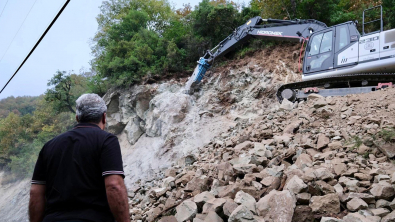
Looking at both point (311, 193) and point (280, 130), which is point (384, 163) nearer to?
point (311, 193)

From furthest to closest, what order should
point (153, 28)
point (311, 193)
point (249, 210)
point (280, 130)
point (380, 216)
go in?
point (153, 28) → point (280, 130) → point (311, 193) → point (249, 210) → point (380, 216)

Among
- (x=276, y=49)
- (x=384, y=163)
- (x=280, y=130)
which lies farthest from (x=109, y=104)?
(x=384, y=163)

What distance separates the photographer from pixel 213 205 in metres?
3.29

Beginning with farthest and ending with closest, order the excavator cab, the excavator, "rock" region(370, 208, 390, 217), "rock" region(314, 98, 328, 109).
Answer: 1. the excavator cab
2. the excavator
3. "rock" region(314, 98, 328, 109)
4. "rock" region(370, 208, 390, 217)

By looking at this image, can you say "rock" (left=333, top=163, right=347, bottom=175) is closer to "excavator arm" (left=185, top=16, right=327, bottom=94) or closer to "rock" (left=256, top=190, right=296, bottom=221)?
"rock" (left=256, top=190, right=296, bottom=221)

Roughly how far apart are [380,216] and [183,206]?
2.11 meters

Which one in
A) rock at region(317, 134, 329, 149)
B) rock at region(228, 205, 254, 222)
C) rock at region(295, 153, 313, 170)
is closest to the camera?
rock at region(228, 205, 254, 222)

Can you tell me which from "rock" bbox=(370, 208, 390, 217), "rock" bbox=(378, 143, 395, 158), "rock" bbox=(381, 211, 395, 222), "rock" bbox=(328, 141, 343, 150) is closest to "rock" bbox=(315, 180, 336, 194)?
"rock" bbox=(370, 208, 390, 217)

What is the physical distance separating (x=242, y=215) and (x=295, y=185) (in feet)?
2.65

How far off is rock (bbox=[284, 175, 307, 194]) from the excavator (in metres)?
5.21

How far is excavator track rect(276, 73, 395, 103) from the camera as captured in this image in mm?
7220

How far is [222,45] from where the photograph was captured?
37.5 feet

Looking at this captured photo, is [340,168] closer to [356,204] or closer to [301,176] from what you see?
[301,176]

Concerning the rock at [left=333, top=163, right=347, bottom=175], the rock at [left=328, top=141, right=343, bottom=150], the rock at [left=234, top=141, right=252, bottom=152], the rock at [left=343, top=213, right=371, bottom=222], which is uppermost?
the rock at [left=328, top=141, right=343, bottom=150]
